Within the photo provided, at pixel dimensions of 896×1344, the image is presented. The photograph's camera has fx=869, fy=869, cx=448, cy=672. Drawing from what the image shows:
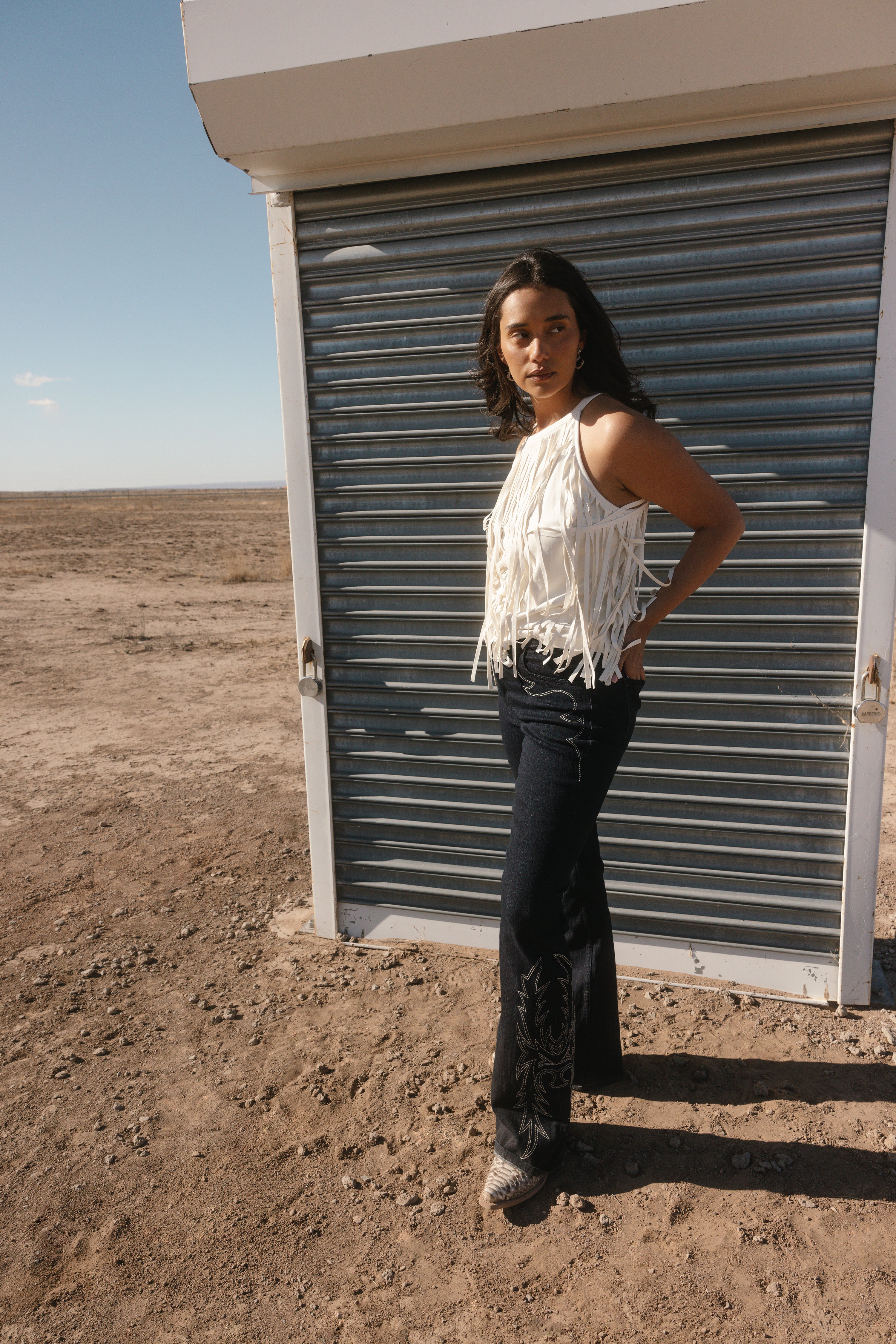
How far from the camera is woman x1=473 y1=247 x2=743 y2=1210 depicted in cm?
202

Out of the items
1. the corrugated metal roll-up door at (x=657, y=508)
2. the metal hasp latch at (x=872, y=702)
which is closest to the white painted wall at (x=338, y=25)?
the corrugated metal roll-up door at (x=657, y=508)

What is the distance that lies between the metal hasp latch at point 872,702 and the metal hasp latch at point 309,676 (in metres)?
1.94

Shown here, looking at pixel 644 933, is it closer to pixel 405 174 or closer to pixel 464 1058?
pixel 464 1058

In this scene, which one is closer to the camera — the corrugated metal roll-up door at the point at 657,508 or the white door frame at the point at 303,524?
the corrugated metal roll-up door at the point at 657,508

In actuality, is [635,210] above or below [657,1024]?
above

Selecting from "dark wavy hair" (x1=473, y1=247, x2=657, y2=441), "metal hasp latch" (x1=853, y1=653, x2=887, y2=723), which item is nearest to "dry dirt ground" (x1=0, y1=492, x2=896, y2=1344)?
"metal hasp latch" (x1=853, y1=653, x2=887, y2=723)

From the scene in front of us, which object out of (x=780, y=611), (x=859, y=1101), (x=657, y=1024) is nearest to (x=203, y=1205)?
(x=657, y=1024)

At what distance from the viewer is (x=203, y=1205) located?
2283 millimetres

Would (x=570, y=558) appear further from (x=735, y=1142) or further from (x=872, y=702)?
(x=735, y=1142)

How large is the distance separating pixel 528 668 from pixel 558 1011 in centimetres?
88

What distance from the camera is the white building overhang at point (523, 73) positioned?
2.32 m

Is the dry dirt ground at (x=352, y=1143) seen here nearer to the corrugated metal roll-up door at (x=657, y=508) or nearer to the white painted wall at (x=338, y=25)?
the corrugated metal roll-up door at (x=657, y=508)

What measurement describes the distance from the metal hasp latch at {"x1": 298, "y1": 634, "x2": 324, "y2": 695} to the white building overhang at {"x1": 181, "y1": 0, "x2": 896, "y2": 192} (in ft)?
5.53

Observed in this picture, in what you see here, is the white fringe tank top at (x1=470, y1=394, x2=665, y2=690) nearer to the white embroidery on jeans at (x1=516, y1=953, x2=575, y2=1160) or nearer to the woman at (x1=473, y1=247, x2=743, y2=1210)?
the woman at (x1=473, y1=247, x2=743, y2=1210)
